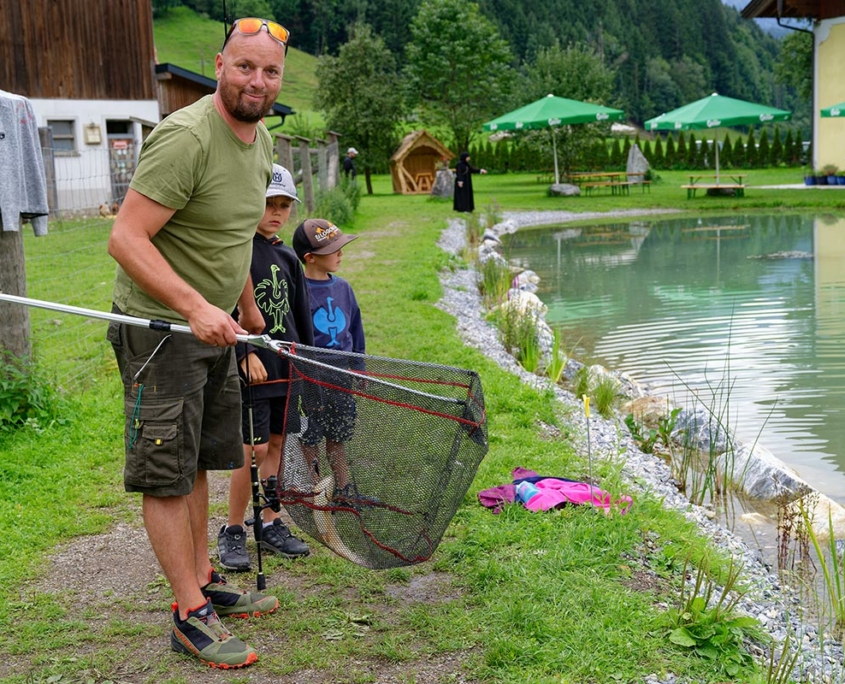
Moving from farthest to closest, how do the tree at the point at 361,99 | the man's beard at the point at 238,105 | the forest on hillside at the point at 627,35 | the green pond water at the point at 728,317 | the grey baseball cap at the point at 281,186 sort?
the forest on hillside at the point at 627,35
the tree at the point at 361,99
the green pond water at the point at 728,317
the grey baseball cap at the point at 281,186
the man's beard at the point at 238,105

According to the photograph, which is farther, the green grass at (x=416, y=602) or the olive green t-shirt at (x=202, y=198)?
the green grass at (x=416, y=602)

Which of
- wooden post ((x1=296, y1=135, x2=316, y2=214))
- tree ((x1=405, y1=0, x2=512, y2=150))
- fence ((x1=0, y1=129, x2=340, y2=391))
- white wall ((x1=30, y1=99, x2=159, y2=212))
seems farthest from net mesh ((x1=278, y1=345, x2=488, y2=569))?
tree ((x1=405, y1=0, x2=512, y2=150))

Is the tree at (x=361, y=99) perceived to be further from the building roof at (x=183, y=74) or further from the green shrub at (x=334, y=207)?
the green shrub at (x=334, y=207)

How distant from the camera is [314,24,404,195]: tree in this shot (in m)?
33.8

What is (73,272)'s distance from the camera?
11.7 meters

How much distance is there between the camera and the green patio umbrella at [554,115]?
1139 inches

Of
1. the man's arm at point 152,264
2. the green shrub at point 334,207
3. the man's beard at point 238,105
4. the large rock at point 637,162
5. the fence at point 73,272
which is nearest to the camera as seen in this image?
the man's arm at point 152,264

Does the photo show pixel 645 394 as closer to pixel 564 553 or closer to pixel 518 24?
pixel 564 553

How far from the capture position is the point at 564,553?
4.10 metres

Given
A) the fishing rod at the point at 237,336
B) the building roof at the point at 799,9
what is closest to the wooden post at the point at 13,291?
the fishing rod at the point at 237,336

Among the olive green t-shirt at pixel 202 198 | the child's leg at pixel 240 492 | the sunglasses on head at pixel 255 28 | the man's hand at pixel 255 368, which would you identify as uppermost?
the sunglasses on head at pixel 255 28

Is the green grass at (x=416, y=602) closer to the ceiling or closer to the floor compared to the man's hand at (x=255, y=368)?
closer to the floor

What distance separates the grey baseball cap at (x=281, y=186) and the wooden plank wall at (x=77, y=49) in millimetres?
20672

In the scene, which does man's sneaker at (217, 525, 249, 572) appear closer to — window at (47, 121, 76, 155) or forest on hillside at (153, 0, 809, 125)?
window at (47, 121, 76, 155)
